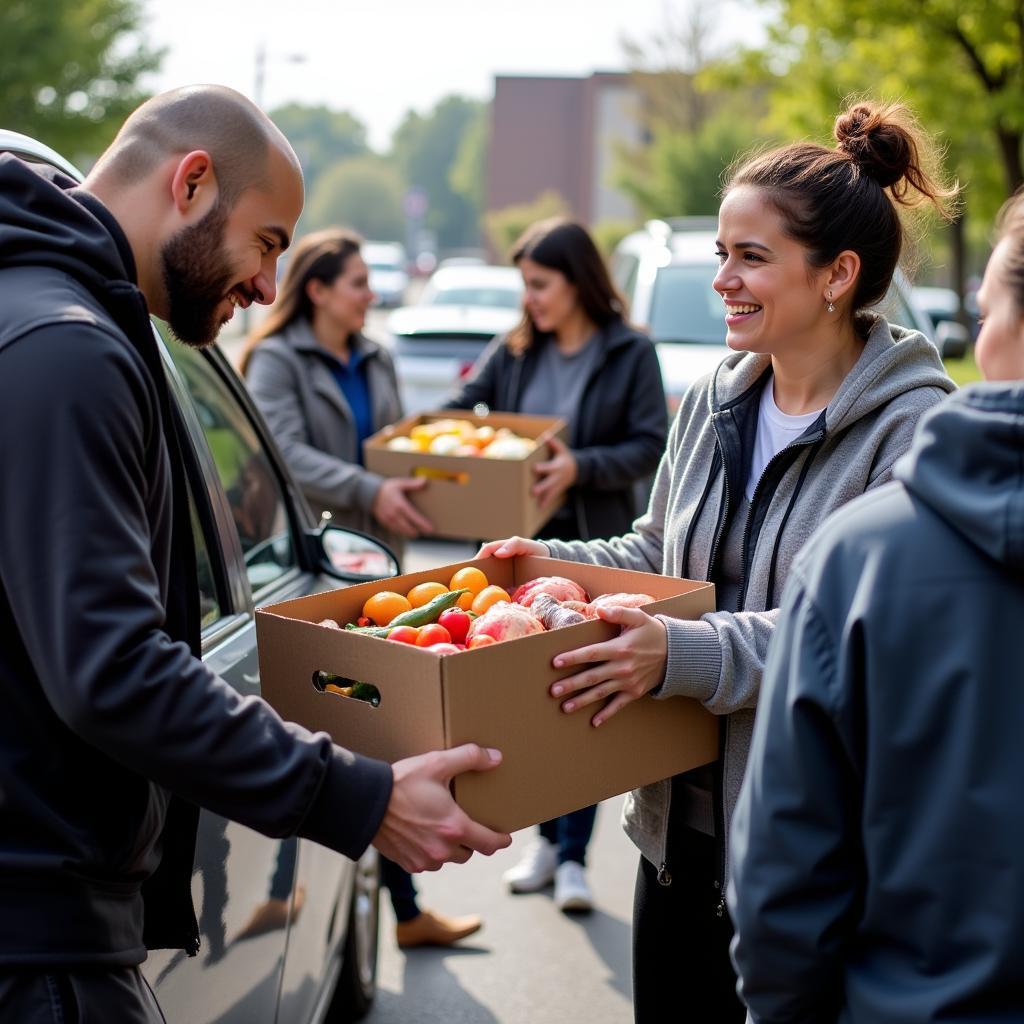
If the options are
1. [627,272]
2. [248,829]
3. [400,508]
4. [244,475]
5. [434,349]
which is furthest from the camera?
[434,349]

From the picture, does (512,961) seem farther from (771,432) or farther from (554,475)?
(771,432)

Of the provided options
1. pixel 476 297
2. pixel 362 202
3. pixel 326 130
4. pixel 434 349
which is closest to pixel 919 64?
pixel 476 297

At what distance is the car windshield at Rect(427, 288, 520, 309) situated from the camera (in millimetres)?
15492

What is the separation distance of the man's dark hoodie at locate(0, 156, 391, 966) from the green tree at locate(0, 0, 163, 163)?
20.3m

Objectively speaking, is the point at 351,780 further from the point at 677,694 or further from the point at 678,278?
the point at 678,278

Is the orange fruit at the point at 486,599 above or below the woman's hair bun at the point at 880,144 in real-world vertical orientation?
below

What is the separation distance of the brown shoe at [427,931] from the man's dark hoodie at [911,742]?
2.96m

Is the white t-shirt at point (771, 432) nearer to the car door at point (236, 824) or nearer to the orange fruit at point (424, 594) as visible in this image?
the orange fruit at point (424, 594)

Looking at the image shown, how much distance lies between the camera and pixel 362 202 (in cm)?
11144

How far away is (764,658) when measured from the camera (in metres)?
2.47

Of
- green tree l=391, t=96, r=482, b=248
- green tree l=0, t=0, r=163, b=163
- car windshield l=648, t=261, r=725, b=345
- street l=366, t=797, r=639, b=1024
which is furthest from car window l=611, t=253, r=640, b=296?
green tree l=391, t=96, r=482, b=248

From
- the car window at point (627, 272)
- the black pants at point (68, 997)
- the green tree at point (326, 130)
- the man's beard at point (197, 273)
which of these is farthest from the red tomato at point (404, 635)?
the green tree at point (326, 130)

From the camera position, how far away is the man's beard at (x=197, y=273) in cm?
213

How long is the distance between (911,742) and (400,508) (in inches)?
127
